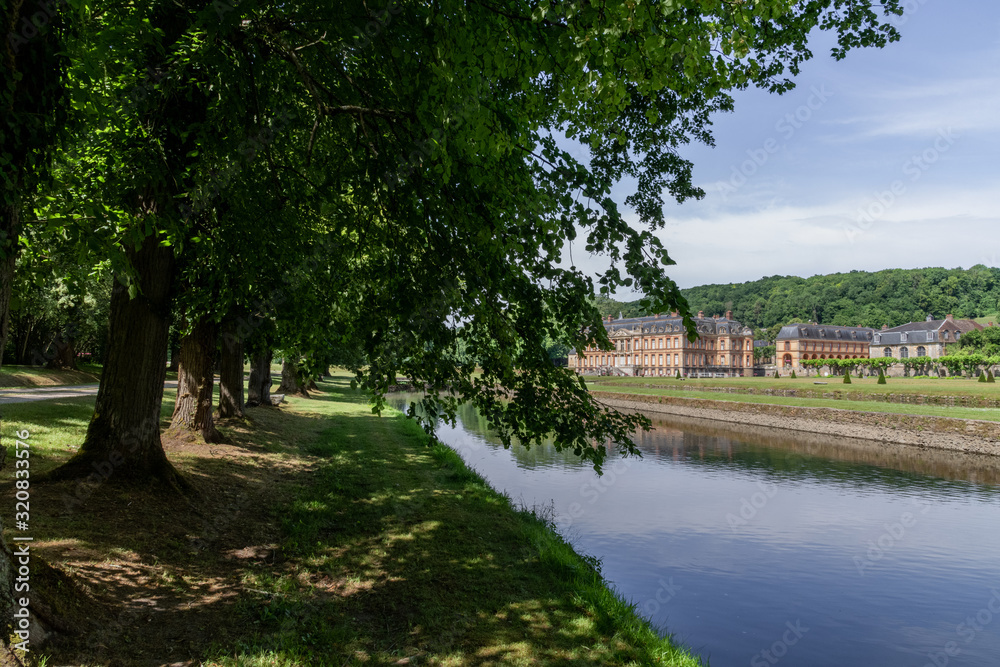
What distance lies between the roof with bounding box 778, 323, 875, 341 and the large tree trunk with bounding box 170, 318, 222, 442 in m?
132

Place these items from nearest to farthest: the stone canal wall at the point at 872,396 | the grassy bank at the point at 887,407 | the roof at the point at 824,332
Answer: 1. the grassy bank at the point at 887,407
2. the stone canal wall at the point at 872,396
3. the roof at the point at 824,332

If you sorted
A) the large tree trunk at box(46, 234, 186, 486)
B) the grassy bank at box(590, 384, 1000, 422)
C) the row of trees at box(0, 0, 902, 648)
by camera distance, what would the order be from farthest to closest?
the grassy bank at box(590, 384, 1000, 422)
the large tree trunk at box(46, 234, 186, 486)
the row of trees at box(0, 0, 902, 648)

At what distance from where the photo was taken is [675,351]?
11550 cm

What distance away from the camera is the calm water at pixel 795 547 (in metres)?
8.82

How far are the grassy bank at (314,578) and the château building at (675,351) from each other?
359 ft

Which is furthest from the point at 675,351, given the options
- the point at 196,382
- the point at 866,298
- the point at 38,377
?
the point at 196,382

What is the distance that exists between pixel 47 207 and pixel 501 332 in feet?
17.5

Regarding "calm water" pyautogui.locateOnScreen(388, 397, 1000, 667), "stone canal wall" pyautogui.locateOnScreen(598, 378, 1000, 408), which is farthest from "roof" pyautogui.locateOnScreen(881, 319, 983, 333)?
"calm water" pyautogui.locateOnScreen(388, 397, 1000, 667)

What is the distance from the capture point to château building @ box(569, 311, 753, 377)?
382 feet

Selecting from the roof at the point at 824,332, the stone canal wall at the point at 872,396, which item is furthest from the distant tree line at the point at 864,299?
the stone canal wall at the point at 872,396

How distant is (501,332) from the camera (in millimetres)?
5527

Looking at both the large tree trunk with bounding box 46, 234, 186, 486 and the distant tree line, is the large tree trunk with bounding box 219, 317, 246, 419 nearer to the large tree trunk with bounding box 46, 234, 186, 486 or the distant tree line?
the large tree trunk with bounding box 46, 234, 186, 486

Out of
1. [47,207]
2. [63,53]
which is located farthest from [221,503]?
[63,53]

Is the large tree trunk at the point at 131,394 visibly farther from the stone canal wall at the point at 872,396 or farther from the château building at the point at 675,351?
the château building at the point at 675,351
